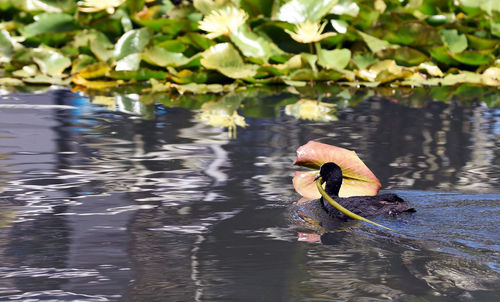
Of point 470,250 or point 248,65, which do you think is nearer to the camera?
point 470,250

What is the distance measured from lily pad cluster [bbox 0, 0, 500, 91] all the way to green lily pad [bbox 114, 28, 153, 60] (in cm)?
1

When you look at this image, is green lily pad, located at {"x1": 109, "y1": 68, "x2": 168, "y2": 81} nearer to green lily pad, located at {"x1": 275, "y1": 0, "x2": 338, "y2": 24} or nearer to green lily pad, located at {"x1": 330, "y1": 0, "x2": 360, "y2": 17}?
green lily pad, located at {"x1": 275, "y1": 0, "x2": 338, "y2": 24}

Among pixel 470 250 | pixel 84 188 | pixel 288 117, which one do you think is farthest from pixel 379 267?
pixel 288 117


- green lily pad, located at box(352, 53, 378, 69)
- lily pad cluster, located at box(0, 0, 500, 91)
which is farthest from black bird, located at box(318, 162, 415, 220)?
green lily pad, located at box(352, 53, 378, 69)

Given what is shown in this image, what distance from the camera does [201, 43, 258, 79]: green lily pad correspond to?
9.85m

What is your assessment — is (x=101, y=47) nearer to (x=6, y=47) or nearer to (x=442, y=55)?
(x=6, y=47)

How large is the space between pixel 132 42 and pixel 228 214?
Answer: 6.64 meters

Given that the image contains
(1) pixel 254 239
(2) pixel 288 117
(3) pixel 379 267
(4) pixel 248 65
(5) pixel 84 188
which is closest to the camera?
(3) pixel 379 267

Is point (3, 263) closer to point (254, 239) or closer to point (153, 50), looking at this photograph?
point (254, 239)

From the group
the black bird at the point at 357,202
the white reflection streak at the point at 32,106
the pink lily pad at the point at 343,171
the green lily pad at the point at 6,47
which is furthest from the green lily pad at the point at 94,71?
the black bird at the point at 357,202

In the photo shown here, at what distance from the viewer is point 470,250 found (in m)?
3.72

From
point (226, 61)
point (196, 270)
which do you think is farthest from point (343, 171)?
point (226, 61)

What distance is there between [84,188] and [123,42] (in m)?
5.93

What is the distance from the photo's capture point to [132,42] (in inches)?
423
